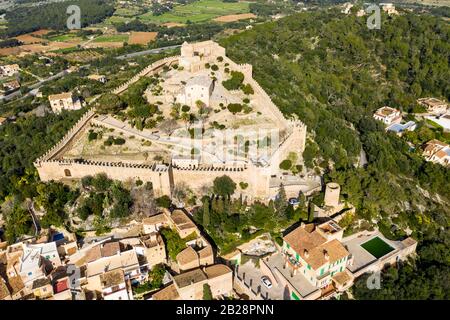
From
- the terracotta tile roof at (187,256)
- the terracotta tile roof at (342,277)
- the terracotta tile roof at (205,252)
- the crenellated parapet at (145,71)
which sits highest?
the crenellated parapet at (145,71)

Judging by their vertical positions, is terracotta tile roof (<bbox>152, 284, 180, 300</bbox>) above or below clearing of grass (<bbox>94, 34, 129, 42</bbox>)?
below

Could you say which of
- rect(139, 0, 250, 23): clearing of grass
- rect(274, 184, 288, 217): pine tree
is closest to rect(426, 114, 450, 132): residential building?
rect(274, 184, 288, 217): pine tree

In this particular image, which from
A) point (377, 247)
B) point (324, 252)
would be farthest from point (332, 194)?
point (324, 252)

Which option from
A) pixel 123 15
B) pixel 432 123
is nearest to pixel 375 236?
pixel 432 123

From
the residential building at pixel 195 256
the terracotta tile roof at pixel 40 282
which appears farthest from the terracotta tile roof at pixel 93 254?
the residential building at pixel 195 256

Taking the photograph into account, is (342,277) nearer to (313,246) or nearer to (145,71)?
(313,246)

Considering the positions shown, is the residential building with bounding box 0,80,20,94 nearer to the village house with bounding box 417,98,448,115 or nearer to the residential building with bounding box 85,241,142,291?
the residential building with bounding box 85,241,142,291

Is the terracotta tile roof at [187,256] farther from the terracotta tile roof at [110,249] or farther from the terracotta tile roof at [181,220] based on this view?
the terracotta tile roof at [110,249]
